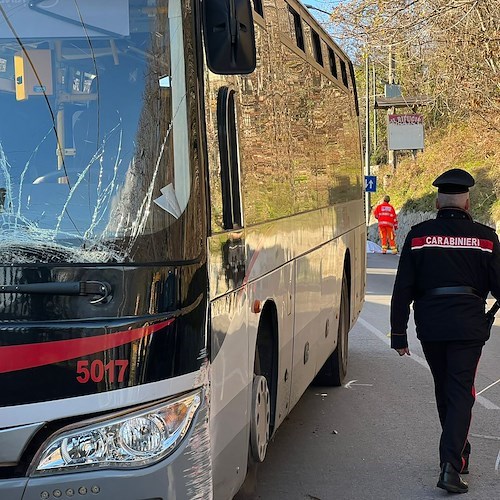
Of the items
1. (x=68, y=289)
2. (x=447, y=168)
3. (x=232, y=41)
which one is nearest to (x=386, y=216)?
(x=447, y=168)

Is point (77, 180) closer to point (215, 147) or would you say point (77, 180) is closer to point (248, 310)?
point (215, 147)

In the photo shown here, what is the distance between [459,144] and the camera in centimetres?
4153

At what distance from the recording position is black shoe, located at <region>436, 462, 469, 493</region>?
5.75 m

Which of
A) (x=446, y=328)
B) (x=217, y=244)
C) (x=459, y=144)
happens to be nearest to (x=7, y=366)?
(x=217, y=244)

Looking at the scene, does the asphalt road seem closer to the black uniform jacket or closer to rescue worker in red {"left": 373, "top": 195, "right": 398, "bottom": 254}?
the black uniform jacket

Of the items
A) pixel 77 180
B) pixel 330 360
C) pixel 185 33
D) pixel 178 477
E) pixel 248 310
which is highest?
pixel 185 33

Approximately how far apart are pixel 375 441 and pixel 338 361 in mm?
2041

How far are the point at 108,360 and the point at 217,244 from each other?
33.4 inches

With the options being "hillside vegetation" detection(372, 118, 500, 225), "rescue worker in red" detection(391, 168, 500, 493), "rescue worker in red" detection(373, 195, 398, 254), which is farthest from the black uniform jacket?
"rescue worker in red" detection(373, 195, 398, 254)

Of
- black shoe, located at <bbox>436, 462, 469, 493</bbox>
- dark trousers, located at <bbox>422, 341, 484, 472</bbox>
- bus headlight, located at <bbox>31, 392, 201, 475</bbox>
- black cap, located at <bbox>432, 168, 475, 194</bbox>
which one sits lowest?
black shoe, located at <bbox>436, 462, 469, 493</bbox>

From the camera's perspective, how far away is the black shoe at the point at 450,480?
5746mm

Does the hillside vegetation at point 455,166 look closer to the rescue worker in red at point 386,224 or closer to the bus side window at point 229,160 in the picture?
the rescue worker in red at point 386,224

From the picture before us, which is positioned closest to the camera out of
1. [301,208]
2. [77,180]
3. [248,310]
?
[77,180]

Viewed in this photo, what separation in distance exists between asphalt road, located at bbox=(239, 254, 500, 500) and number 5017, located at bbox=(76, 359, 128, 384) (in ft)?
7.45
